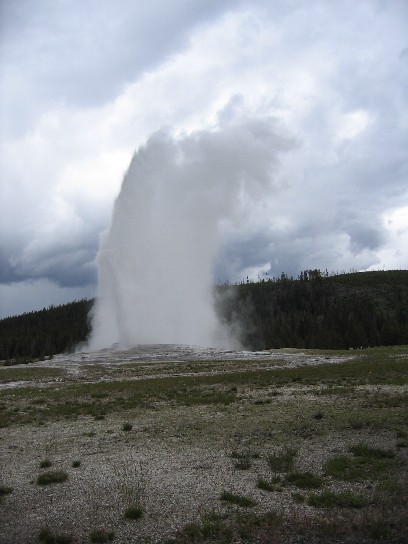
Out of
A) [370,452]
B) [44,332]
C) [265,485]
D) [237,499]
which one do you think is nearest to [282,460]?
[265,485]

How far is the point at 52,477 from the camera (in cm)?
1166

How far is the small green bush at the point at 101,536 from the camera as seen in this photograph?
8172mm

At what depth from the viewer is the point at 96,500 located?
1009cm

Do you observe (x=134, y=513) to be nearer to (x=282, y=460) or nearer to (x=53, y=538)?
(x=53, y=538)

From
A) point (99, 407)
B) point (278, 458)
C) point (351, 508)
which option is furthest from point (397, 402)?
point (99, 407)

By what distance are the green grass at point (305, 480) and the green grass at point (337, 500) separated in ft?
2.21

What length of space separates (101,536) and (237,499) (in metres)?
2.99

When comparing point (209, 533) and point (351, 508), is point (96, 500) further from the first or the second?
point (351, 508)

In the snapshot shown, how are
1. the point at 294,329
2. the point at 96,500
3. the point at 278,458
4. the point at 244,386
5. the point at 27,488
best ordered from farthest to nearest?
the point at 294,329
the point at 244,386
the point at 278,458
the point at 27,488
the point at 96,500

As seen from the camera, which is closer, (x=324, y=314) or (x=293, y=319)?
(x=293, y=319)

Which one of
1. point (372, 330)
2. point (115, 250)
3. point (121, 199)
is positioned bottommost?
point (372, 330)

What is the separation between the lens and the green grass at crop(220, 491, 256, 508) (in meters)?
9.50

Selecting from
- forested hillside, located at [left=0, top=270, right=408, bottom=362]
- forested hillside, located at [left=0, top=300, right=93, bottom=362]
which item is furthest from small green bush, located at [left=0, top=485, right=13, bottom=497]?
forested hillside, located at [left=0, top=300, right=93, bottom=362]

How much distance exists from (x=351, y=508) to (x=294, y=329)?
116m
